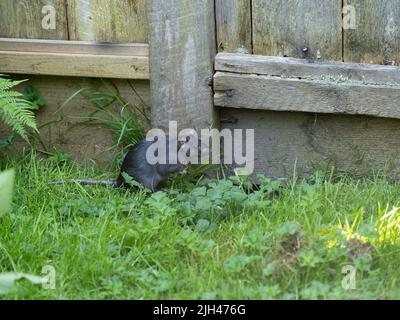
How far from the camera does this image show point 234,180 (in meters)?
4.45

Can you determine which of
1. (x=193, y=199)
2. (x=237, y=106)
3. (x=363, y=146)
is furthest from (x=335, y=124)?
(x=193, y=199)

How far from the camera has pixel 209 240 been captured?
143 inches

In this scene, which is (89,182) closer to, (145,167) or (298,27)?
(145,167)

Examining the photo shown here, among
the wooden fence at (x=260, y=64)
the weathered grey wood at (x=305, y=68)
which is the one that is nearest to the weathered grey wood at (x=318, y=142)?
the wooden fence at (x=260, y=64)

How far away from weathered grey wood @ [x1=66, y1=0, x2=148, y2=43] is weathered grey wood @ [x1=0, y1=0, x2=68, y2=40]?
0.19ft

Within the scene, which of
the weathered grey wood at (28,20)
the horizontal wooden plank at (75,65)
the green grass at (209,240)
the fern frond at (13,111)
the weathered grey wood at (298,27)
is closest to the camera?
the green grass at (209,240)

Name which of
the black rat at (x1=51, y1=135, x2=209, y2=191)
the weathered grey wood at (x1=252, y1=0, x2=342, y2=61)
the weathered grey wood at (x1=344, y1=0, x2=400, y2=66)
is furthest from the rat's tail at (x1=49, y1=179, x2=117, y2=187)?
the weathered grey wood at (x1=344, y1=0, x2=400, y2=66)

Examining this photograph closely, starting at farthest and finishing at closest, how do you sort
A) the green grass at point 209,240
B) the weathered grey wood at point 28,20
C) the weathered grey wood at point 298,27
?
the weathered grey wood at point 28,20 → the weathered grey wood at point 298,27 → the green grass at point 209,240

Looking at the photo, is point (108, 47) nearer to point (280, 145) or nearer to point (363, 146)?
point (280, 145)

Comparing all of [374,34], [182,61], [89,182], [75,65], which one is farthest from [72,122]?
[374,34]

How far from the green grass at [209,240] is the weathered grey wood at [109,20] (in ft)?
2.83

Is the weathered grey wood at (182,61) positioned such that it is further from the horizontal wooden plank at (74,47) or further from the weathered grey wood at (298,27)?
the weathered grey wood at (298,27)

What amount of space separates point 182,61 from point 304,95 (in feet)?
2.16

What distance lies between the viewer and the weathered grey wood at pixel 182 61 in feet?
14.3
